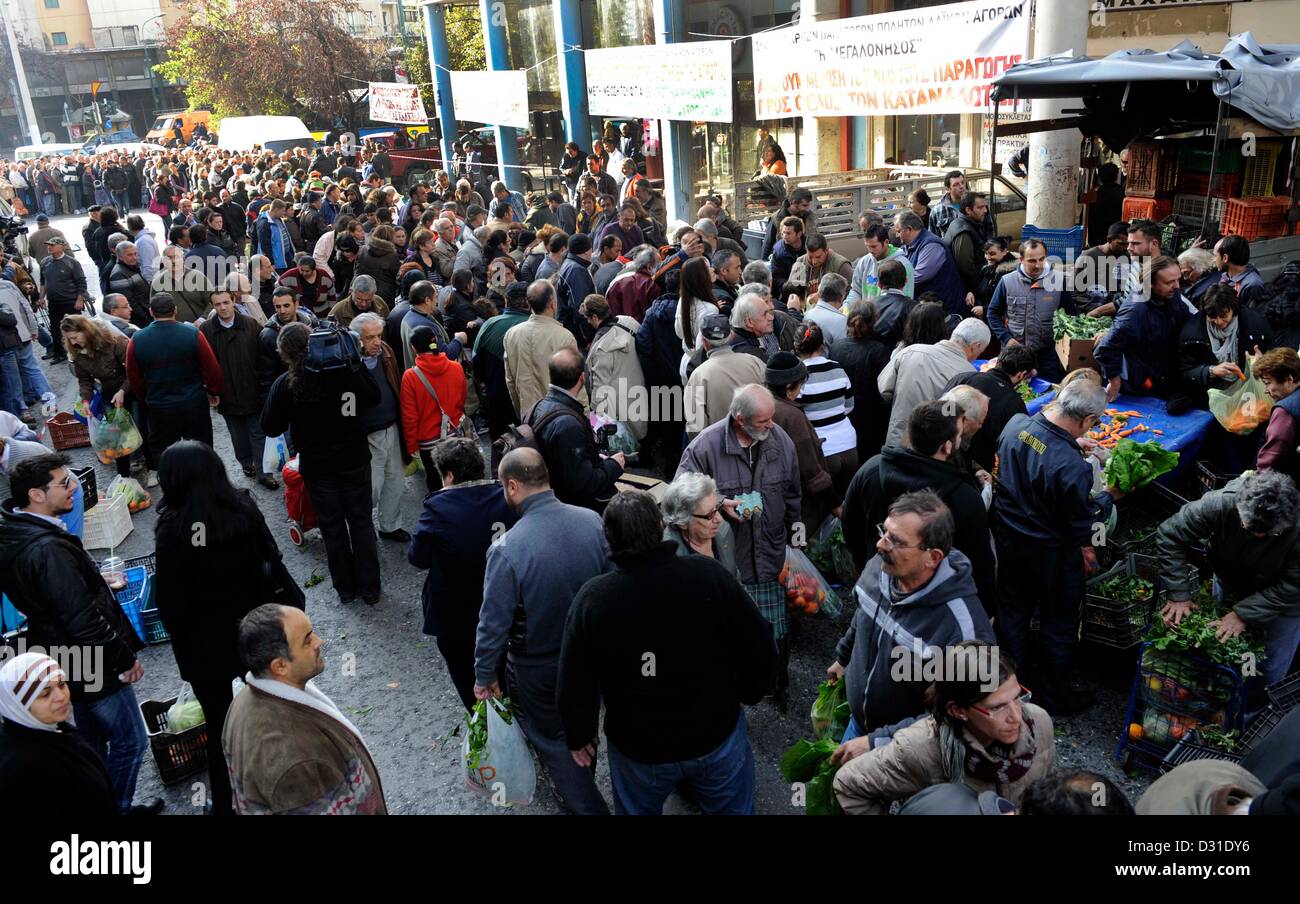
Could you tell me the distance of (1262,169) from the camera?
9359 mm

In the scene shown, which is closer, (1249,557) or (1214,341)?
(1249,557)

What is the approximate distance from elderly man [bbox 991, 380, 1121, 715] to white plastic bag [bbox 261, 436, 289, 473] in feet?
21.5

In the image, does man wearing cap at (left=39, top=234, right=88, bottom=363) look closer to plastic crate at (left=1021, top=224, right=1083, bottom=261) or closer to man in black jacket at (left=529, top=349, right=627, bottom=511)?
man in black jacket at (left=529, top=349, right=627, bottom=511)

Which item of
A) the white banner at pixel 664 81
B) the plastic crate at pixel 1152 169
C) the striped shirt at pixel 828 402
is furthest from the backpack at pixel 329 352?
the white banner at pixel 664 81

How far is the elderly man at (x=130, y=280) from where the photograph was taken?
11.1 metres

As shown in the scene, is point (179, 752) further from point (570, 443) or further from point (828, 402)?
point (828, 402)

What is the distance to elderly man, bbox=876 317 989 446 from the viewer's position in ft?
19.6

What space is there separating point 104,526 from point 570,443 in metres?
4.91

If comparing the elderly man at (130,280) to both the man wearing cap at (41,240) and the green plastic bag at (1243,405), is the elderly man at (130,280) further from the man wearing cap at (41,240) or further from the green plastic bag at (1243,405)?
the green plastic bag at (1243,405)

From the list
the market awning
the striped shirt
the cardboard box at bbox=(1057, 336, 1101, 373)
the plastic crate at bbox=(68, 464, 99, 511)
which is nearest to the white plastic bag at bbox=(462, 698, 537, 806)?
the striped shirt

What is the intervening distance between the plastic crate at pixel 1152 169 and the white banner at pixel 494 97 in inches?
565

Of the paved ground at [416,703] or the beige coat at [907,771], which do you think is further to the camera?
the paved ground at [416,703]

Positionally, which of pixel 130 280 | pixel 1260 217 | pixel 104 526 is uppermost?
pixel 1260 217

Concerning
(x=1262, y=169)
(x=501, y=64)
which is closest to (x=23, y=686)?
(x=1262, y=169)
